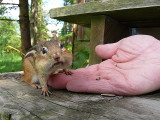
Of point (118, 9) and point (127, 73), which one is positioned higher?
point (118, 9)

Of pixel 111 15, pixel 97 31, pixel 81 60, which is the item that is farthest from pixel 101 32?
pixel 81 60

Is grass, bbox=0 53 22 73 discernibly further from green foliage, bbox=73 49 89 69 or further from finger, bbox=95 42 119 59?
finger, bbox=95 42 119 59

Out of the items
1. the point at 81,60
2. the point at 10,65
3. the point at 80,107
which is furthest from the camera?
the point at 10,65

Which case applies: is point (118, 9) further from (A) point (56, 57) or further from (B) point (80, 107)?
(B) point (80, 107)

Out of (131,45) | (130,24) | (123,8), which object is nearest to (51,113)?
(131,45)

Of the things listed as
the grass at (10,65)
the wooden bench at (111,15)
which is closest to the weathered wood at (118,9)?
the wooden bench at (111,15)

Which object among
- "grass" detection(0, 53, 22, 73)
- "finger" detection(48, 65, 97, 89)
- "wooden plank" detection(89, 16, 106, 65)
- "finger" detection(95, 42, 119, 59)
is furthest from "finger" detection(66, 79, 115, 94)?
"grass" detection(0, 53, 22, 73)

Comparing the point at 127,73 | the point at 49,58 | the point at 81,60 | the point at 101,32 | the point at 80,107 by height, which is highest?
the point at 101,32
